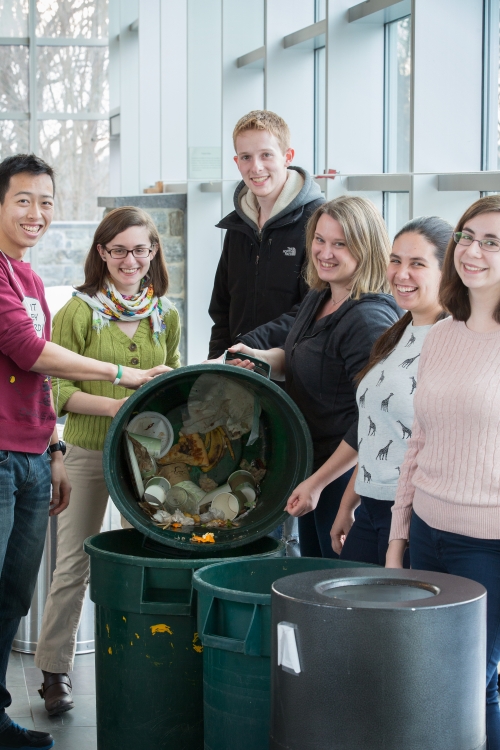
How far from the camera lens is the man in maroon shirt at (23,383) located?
8.61ft

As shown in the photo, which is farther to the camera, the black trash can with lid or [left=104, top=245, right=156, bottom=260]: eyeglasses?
[left=104, top=245, right=156, bottom=260]: eyeglasses

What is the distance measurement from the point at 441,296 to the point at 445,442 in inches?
13.6

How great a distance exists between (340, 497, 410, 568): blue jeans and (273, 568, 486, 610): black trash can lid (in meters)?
0.61

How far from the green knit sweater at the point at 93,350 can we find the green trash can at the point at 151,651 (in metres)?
0.72

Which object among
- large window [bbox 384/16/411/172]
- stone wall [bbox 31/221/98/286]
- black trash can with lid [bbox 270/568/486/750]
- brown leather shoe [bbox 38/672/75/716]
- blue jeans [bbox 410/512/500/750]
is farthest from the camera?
stone wall [bbox 31/221/98/286]

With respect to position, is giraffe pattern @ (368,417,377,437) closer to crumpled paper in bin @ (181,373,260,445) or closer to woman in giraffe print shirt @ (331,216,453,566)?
woman in giraffe print shirt @ (331,216,453,566)

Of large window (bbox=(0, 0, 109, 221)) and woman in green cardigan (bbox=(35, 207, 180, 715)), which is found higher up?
large window (bbox=(0, 0, 109, 221))

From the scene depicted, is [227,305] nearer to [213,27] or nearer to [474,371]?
[474,371]

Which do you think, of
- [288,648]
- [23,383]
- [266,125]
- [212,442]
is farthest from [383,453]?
[266,125]

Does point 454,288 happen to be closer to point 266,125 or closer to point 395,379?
point 395,379

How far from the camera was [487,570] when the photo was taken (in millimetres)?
1979

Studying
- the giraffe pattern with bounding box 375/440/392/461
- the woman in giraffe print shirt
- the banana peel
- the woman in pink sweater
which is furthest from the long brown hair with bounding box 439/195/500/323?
the banana peel

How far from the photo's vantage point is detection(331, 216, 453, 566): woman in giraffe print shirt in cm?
239

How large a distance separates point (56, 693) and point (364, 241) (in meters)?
1.85
